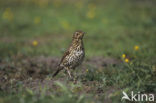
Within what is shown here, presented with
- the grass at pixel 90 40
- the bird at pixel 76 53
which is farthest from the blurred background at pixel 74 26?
the bird at pixel 76 53

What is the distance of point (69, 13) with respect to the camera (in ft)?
51.9

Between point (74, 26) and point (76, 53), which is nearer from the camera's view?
point (76, 53)

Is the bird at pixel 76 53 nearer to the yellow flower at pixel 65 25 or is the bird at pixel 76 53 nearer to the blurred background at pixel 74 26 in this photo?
the blurred background at pixel 74 26

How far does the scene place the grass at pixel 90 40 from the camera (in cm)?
508

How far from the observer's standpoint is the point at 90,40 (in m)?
11.0

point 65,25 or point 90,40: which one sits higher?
point 65,25

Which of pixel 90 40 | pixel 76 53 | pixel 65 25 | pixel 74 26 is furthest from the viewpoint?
pixel 74 26

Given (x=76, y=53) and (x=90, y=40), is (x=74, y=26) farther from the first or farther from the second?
(x=76, y=53)

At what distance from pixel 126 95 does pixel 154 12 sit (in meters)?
10.3

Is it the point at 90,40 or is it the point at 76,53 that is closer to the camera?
the point at 76,53

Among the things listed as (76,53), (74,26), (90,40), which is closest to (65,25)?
(74,26)

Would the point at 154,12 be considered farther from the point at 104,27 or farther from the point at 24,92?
the point at 24,92

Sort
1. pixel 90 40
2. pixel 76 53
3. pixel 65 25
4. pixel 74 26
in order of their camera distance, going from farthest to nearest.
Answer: pixel 74 26 < pixel 65 25 < pixel 90 40 < pixel 76 53

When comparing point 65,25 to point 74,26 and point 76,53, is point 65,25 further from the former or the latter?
point 76,53
